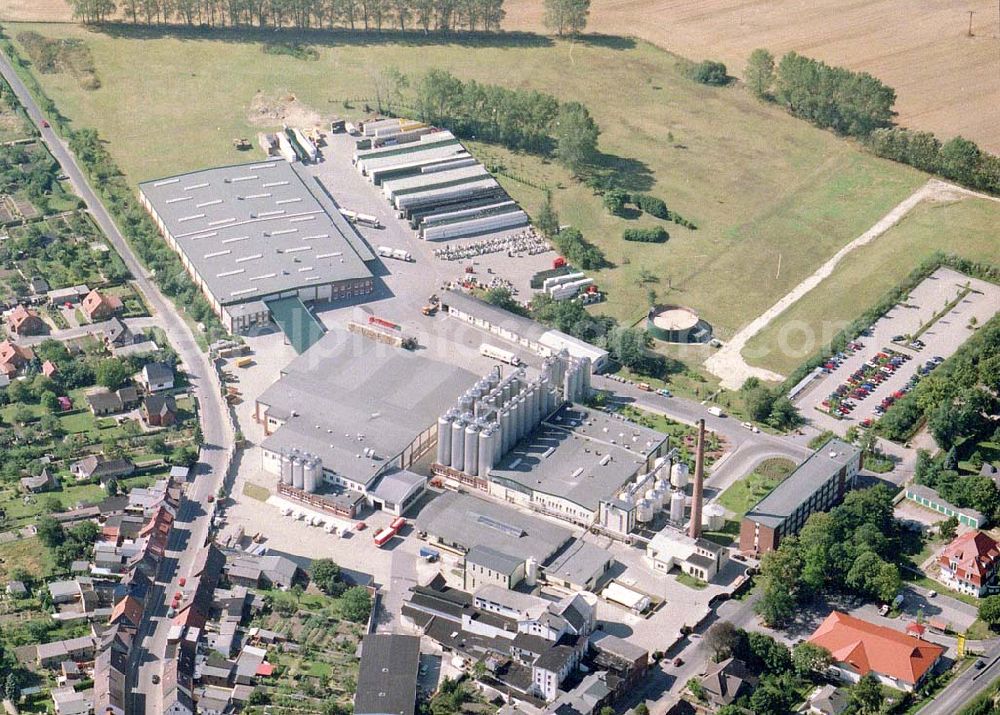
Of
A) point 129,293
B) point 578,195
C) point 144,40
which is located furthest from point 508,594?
point 144,40

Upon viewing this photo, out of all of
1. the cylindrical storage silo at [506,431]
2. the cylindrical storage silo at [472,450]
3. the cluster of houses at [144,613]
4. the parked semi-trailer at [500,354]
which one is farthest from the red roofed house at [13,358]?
the cylindrical storage silo at [506,431]

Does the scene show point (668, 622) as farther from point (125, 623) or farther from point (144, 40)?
point (144, 40)

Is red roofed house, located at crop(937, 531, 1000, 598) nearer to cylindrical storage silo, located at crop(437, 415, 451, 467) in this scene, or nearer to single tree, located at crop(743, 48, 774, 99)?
cylindrical storage silo, located at crop(437, 415, 451, 467)

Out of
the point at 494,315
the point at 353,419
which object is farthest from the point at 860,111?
the point at 353,419

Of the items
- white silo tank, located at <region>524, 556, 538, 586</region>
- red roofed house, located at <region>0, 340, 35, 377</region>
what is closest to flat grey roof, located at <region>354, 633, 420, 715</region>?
white silo tank, located at <region>524, 556, 538, 586</region>

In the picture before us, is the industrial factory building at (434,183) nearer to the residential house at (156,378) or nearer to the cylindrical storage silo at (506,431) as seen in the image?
the residential house at (156,378)
